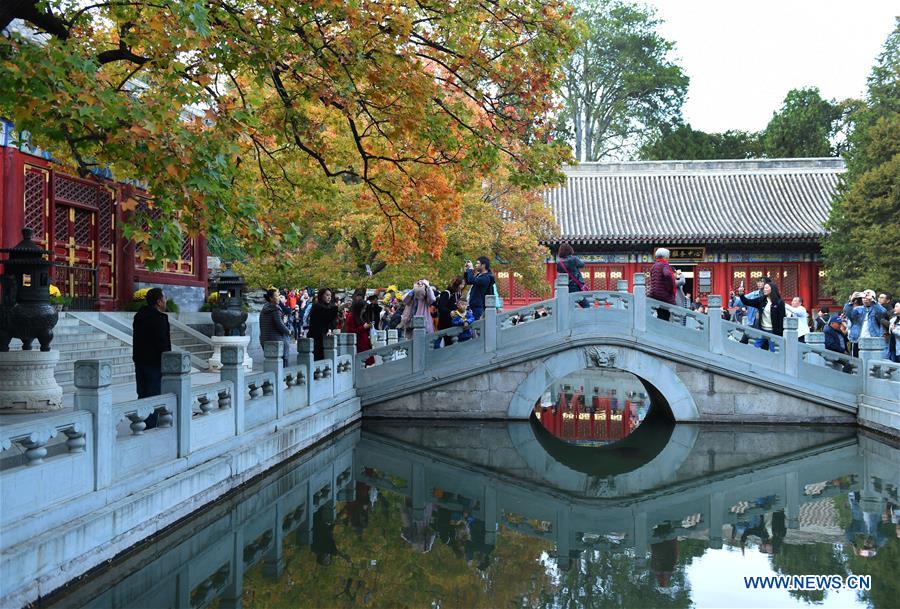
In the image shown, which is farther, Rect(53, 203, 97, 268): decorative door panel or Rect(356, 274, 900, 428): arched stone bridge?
Rect(53, 203, 97, 268): decorative door panel

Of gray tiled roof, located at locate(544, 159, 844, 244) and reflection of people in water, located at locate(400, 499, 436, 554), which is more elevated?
gray tiled roof, located at locate(544, 159, 844, 244)

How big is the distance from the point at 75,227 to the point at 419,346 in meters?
6.04

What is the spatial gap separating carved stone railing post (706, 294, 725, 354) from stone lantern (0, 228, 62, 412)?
909 centimetres

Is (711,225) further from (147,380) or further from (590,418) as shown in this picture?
(147,380)

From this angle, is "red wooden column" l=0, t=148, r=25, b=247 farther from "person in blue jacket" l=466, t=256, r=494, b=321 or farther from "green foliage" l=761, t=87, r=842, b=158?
"green foliage" l=761, t=87, r=842, b=158

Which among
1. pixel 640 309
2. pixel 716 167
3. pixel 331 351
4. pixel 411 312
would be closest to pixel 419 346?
pixel 411 312

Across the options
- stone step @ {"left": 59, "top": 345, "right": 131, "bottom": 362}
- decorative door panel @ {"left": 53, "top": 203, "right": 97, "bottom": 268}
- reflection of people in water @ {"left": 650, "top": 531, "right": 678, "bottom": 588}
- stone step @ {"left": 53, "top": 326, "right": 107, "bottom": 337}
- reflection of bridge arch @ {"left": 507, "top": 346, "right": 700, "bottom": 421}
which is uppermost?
decorative door panel @ {"left": 53, "top": 203, "right": 97, "bottom": 268}

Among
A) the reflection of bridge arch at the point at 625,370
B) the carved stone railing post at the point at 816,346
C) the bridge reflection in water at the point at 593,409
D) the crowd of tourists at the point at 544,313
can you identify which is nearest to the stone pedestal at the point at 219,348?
the crowd of tourists at the point at 544,313

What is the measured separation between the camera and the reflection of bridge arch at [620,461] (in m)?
9.67

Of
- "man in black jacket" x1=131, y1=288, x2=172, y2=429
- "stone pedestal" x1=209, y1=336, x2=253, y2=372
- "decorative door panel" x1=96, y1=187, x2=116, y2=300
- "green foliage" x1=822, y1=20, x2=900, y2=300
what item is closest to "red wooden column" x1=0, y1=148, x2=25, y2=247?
"decorative door panel" x1=96, y1=187, x2=116, y2=300

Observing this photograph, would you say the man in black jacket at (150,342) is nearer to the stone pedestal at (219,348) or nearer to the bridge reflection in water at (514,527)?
the bridge reflection in water at (514,527)

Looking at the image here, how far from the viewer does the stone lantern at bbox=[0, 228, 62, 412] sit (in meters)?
8.25

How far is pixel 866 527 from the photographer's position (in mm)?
7559

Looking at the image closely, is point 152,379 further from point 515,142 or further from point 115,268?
point 115,268
